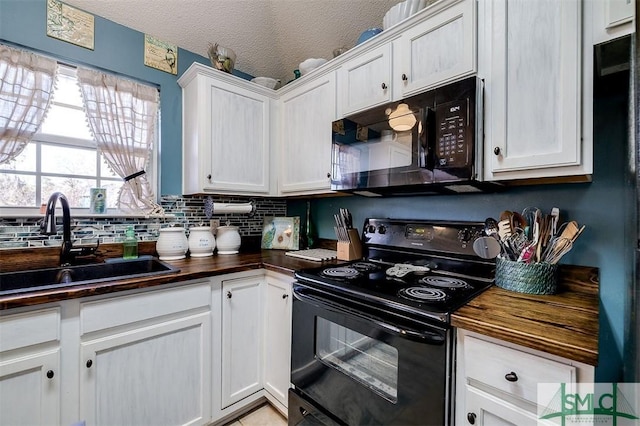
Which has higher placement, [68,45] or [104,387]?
[68,45]

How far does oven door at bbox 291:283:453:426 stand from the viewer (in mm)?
883

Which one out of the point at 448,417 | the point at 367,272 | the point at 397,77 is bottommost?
the point at 448,417

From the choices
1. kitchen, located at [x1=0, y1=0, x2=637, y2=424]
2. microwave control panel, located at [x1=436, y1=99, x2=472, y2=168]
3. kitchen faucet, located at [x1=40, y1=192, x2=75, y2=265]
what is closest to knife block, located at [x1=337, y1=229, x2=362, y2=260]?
kitchen, located at [x1=0, y1=0, x2=637, y2=424]

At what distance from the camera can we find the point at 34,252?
1465 mm

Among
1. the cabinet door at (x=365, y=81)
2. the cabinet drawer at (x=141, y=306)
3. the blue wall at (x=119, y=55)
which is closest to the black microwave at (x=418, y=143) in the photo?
the cabinet door at (x=365, y=81)

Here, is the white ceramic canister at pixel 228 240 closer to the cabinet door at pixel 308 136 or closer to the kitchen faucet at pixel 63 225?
the cabinet door at pixel 308 136

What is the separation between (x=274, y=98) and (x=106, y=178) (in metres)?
1.28

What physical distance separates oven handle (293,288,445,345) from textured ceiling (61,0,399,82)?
1.78m

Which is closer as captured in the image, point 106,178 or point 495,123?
point 495,123

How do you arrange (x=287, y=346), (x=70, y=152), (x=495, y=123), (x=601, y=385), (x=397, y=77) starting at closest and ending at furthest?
1. (x=601, y=385)
2. (x=495, y=123)
3. (x=397, y=77)
4. (x=287, y=346)
5. (x=70, y=152)

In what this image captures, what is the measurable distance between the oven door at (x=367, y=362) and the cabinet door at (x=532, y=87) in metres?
0.72

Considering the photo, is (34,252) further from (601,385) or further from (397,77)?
(601,385)

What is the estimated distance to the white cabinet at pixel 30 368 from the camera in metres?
0.97

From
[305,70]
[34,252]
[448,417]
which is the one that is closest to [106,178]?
[34,252]
